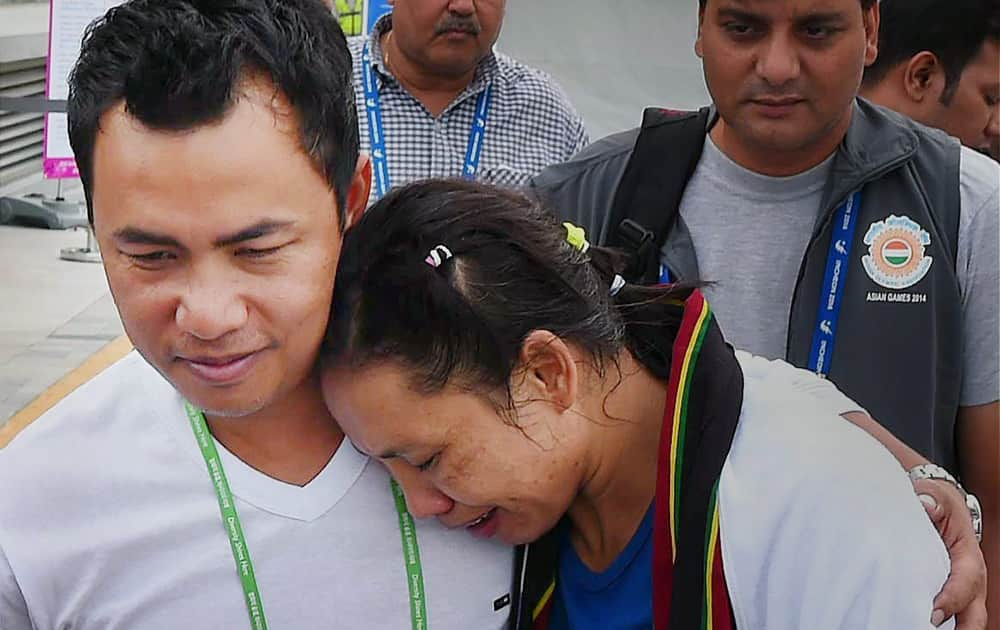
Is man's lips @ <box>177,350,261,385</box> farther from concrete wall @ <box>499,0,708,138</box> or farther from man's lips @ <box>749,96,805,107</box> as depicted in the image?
concrete wall @ <box>499,0,708,138</box>

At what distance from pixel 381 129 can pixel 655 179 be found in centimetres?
104

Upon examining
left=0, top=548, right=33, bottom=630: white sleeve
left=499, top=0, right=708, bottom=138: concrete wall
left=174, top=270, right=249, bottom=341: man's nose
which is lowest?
left=499, top=0, right=708, bottom=138: concrete wall

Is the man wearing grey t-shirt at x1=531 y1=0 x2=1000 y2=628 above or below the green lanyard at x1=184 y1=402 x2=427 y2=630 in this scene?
above

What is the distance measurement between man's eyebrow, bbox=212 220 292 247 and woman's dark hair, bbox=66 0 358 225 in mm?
95

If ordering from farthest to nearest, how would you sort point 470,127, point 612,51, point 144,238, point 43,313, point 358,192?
point 43,313 < point 612,51 < point 470,127 < point 358,192 < point 144,238

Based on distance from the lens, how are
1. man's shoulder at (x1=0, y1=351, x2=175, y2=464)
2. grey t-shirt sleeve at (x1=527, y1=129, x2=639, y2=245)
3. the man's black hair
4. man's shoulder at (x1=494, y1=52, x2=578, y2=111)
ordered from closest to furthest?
man's shoulder at (x1=0, y1=351, x2=175, y2=464), grey t-shirt sleeve at (x1=527, y1=129, x2=639, y2=245), the man's black hair, man's shoulder at (x1=494, y1=52, x2=578, y2=111)

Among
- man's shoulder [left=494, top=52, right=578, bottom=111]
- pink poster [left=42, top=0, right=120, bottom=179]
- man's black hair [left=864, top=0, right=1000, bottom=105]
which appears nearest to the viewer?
man's black hair [left=864, top=0, right=1000, bottom=105]

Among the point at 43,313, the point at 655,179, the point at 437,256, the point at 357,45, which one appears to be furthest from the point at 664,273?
the point at 43,313

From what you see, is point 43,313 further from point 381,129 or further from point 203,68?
point 203,68

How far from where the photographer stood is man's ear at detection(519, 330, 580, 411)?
57.4 inches

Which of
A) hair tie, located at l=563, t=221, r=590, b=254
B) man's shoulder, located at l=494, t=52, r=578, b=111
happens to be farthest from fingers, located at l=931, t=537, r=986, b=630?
man's shoulder, located at l=494, t=52, r=578, b=111

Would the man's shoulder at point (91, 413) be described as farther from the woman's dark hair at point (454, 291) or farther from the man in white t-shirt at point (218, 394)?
the woman's dark hair at point (454, 291)

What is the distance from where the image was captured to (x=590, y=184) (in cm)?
221

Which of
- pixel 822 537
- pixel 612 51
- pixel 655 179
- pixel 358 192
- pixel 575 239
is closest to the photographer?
pixel 822 537
